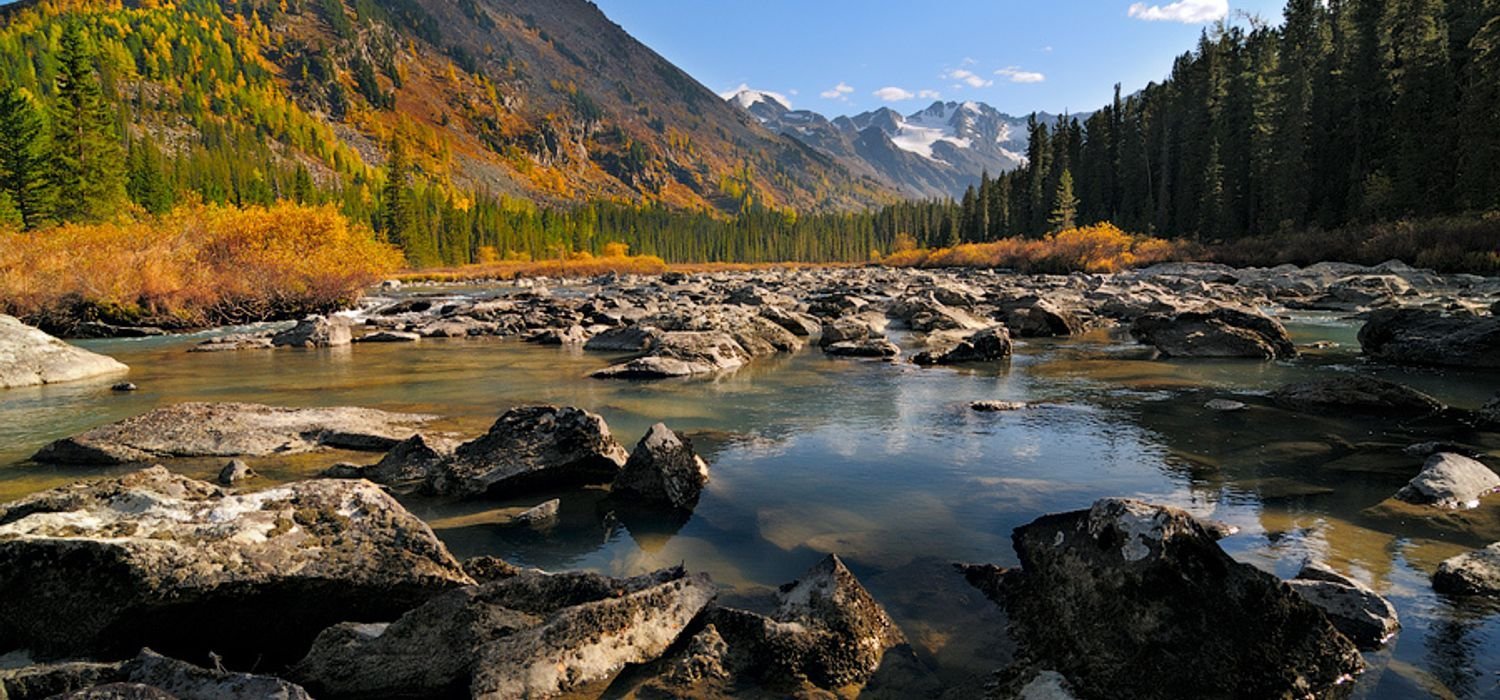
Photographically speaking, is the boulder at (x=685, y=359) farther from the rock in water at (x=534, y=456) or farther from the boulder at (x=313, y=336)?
the boulder at (x=313, y=336)

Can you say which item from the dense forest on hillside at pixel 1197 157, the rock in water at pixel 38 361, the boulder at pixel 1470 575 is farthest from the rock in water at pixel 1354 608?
the dense forest on hillside at pixel 1197 157

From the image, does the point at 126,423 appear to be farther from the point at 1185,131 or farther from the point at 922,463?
the point at 1185,131

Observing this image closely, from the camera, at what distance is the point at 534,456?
26.1ft

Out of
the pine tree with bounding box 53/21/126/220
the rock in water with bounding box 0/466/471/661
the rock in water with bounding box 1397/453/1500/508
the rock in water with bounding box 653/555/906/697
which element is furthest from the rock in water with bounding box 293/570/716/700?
the pine tree with bounding box 53/21/126/220

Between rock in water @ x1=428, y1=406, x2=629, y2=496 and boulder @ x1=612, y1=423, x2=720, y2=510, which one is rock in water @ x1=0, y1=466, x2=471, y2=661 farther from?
boulder @ x1=612, y1=423, x2=720, y2=510

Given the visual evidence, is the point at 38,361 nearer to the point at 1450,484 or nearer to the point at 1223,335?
the point at 1450,484

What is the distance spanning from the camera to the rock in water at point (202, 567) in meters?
4.20

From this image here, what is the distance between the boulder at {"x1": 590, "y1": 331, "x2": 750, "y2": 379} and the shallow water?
68 centimetres

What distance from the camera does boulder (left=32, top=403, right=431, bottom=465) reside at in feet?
28.9

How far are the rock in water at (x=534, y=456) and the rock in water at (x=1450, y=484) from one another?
834 cm

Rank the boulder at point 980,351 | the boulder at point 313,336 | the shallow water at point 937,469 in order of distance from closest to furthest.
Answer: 1. the shallow water at point 937,469
2. the boulder at point 980,351
3. the boulder at point 313,336

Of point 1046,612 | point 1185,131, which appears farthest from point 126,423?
point 1185,131

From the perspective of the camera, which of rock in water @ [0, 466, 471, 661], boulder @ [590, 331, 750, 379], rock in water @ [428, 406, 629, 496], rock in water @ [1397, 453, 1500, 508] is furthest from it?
boulder @ [590, 331, 750, 379]

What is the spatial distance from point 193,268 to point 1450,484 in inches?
1427
